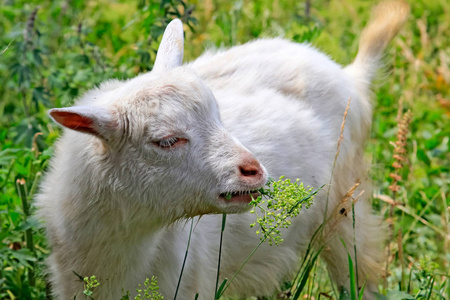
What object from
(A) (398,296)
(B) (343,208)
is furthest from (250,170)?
(A) (398,296)

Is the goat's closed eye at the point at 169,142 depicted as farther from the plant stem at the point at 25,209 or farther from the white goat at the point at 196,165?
the plant stem at the point at 25,209

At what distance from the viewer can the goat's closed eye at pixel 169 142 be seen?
2.90 meters

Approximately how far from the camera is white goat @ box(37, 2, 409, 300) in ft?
9.57

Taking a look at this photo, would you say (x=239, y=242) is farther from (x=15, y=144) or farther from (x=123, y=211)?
(x=15, y=144)

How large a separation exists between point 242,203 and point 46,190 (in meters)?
1.05

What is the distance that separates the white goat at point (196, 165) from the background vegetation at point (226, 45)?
0.31 meters

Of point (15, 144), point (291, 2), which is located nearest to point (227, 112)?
point (15, 144)

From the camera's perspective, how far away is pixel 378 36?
4602 millimetres

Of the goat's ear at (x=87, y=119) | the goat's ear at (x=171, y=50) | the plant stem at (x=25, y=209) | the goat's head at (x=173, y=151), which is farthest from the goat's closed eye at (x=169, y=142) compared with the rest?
the plant stem at (x=25, y=209)

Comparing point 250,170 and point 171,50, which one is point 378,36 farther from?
point 250,170

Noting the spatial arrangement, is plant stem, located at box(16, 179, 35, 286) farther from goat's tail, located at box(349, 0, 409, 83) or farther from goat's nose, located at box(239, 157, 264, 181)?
goat's tail, located at box(349, 0, 409, 83)

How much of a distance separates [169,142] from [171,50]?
2.30 ft

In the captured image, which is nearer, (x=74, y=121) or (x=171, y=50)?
(x=74, y=121)

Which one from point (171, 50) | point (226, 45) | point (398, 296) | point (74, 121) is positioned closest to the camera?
point (74, 121)
